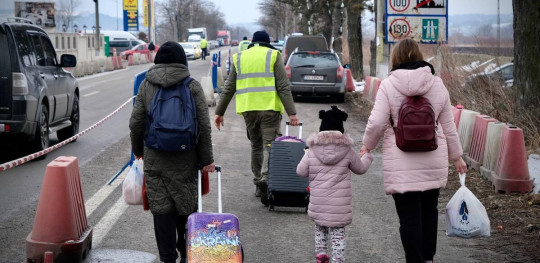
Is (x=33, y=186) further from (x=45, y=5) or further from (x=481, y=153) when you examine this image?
(x=45, y=5)

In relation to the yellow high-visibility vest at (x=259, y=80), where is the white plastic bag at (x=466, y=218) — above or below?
below

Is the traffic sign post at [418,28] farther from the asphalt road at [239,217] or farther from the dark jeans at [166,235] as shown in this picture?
the dark jeans at [166,235]

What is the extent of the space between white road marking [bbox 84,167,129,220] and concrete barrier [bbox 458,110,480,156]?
4.56 meters

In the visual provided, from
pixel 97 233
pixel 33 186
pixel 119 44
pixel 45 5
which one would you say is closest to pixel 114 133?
pixel 33 186

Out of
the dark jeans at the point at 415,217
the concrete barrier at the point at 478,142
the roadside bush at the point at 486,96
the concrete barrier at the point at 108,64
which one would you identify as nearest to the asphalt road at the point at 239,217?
the dark jeans at the point at 415,217

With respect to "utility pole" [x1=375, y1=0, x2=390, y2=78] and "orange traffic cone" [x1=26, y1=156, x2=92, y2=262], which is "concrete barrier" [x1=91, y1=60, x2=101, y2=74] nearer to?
"utility pole" [x1=375, y1=0, x2=390, y2=78]

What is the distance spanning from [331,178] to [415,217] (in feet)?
2.15

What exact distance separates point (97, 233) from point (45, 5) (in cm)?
5959

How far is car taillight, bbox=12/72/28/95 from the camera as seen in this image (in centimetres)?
1159

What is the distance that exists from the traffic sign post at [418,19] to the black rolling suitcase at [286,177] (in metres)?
10.8

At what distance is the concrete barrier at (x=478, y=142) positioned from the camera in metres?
10.4

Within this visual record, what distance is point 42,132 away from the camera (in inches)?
492

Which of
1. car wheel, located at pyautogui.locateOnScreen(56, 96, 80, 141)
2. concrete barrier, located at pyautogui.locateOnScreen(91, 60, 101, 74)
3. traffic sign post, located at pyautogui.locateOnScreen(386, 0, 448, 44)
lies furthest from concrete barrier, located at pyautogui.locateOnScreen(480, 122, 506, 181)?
concrete barrier, located at pyautogui.locateOnScreen(91, 60, 101, 74)

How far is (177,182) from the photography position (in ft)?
18.7
